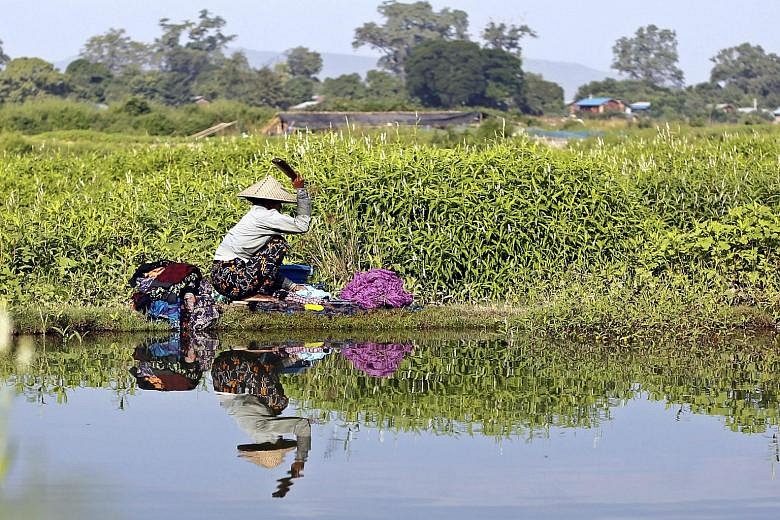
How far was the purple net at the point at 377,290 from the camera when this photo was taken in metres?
13.3

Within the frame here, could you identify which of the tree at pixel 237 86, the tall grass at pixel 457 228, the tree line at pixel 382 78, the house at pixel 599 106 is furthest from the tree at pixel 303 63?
the tall grass at pixel 457 228

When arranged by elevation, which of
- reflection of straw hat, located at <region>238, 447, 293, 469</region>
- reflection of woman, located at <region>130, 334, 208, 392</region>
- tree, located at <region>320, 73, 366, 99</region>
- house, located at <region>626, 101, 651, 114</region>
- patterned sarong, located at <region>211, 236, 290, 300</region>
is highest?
tree, located at <region>320, 73, 366, 99</region>

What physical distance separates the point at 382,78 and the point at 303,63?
1136 inches

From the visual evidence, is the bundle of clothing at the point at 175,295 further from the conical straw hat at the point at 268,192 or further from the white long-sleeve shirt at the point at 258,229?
the conical straw hat at the point at 268,192

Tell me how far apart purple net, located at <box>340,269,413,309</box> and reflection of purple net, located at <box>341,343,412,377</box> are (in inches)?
45.4

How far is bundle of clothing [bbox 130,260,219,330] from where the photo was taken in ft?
40.8

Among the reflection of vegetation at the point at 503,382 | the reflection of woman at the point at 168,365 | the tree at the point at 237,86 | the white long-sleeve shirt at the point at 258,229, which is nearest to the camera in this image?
the reflection of vegetation at the point at 503,382

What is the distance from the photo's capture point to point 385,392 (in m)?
9.73

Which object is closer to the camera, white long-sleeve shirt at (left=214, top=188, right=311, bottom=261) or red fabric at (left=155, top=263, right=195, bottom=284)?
red fabric at (left=155, top=263, right=195, bottom=284)

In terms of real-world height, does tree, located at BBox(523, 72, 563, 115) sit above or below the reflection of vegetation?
above

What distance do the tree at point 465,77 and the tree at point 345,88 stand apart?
421 cm

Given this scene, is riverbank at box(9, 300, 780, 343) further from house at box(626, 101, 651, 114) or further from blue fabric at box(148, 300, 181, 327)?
house at box(626, 101, 651, 114)

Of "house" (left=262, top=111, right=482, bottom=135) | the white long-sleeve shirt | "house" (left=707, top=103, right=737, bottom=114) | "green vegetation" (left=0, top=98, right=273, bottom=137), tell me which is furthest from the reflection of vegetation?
"house" (left=707, top=103, right=737, bottom=114)

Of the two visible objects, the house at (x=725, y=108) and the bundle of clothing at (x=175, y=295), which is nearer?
the bundle of clothing at (x=175, y=295)
